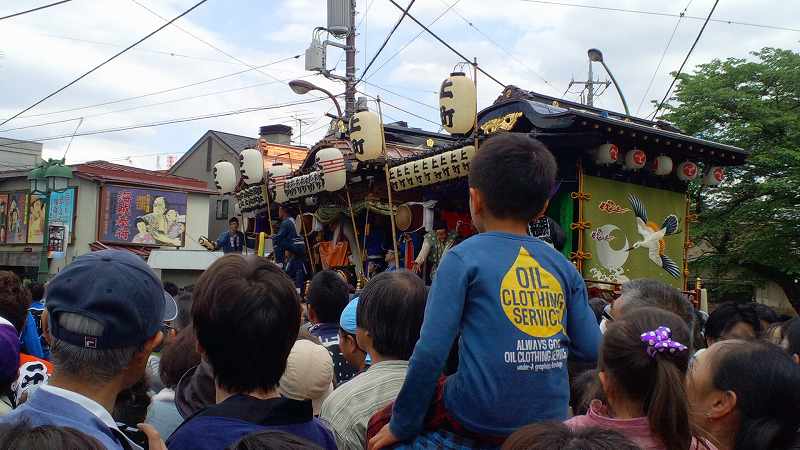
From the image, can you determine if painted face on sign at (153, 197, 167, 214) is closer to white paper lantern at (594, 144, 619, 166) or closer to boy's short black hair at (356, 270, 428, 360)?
white paper lantern at (594, 144, 619, 166)

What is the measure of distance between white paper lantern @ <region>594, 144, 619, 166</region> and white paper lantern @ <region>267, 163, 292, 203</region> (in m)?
6.10

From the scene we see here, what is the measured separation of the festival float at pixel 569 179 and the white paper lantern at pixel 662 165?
0.01 m

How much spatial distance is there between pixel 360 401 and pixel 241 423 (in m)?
0.83

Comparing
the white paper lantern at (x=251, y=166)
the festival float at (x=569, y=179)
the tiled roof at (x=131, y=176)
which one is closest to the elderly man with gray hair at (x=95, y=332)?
the festival float at (x=569, y=179)

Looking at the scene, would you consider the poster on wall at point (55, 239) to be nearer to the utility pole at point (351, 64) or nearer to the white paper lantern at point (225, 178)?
the white paper lantern at point (225, 178)

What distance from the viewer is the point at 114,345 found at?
6.20ft

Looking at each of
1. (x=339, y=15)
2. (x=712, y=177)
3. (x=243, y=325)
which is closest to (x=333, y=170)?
(x=712, y=177)

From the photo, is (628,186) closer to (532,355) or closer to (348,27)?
(532,355)

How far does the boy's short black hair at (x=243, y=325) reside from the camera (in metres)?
2.09

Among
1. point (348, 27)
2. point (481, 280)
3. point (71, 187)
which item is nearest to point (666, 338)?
point (481, 280)

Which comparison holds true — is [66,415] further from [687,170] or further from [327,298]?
[687,170]

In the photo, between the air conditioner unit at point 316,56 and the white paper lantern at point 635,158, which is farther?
the air conditioner unit at point 316,56

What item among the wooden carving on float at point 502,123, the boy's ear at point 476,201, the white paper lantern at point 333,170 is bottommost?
the boy's ear at point 476,201

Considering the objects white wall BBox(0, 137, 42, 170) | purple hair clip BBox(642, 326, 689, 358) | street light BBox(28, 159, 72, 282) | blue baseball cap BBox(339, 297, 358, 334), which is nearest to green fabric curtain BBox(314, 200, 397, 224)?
street light BBox(28, 159, 72, 282)
